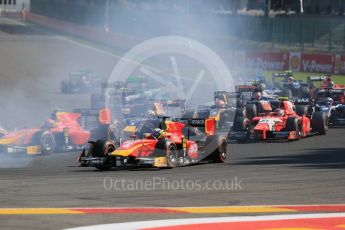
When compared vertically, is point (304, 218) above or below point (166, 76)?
below

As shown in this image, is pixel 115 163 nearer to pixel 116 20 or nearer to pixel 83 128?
pixel 83 128

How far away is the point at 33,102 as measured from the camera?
4247 centimetres

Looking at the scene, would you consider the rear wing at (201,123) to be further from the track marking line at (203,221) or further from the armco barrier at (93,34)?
the armco barrier at (93,34)

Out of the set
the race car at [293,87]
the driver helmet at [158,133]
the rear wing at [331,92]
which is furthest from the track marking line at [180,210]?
the race car at [293,87]

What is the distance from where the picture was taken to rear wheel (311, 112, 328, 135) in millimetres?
30083

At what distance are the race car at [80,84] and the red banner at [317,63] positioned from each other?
15953 mm

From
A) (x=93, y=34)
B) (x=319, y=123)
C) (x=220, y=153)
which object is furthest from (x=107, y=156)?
(x=93, y=34)

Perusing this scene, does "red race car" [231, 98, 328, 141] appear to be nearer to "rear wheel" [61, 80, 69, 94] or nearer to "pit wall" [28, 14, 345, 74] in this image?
"rear wheel" [61, 80, 69, 94]

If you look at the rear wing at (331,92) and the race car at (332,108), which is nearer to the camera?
the race car at (332,108)

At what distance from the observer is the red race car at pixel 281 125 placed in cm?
2823

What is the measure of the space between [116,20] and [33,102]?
46.1 meters

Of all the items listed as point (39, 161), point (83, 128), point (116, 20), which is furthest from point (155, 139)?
point (116, 20)

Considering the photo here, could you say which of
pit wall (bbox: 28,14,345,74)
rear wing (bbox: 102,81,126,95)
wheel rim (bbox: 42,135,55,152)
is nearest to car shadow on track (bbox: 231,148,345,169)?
wheel rim (bbox: 42,135,55,152)

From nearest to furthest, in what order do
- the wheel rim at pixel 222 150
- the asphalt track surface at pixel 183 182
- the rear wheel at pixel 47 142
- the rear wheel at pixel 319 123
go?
1. the asphalt track surface at pixel 183 182
2. the wheel rim at pixel 222 150
3. the rear wheel at pixel 47 142
4. the rear wheel at pixel 319 123
